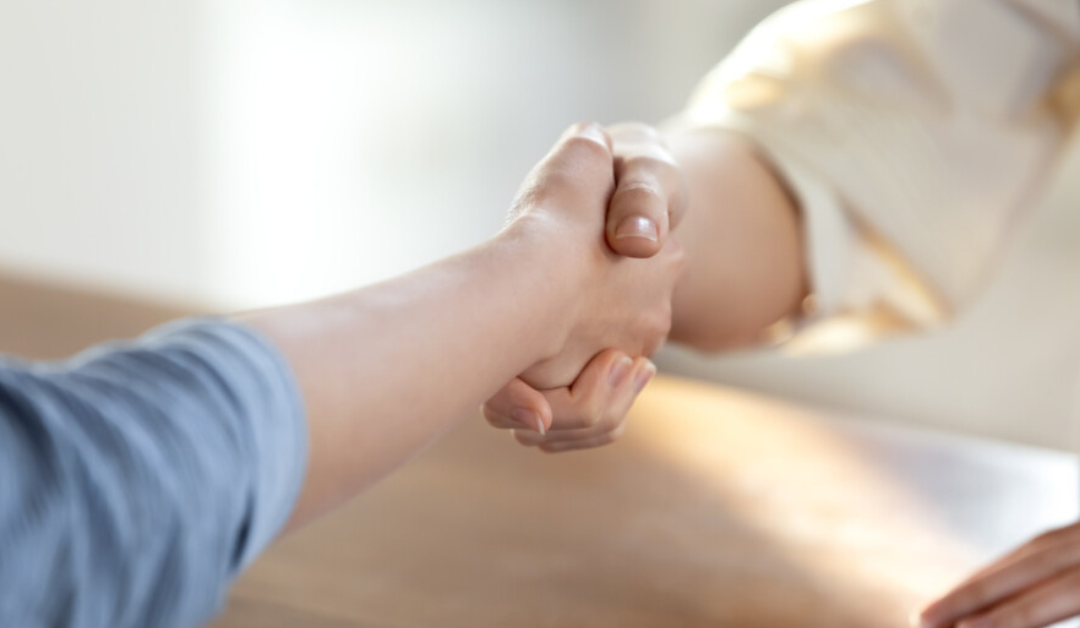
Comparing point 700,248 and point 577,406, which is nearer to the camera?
point 577,406

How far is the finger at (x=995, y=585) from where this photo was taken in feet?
1.41

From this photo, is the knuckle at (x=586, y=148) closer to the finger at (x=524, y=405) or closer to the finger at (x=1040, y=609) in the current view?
the finger at (x=524, y=405)

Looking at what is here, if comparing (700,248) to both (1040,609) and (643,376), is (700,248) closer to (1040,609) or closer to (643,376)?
(643,376)

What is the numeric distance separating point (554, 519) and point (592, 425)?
73 millimetres

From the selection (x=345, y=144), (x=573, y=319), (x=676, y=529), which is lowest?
(x=345, y=144)

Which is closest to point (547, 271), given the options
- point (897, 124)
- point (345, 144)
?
point (897, 124)

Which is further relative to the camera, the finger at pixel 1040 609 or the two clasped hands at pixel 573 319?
the finger at pixel 1040 609

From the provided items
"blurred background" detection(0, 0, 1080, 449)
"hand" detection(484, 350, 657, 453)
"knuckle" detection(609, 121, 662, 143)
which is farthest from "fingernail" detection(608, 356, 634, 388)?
"blurred background" detection(0, 0, 1080, 449)

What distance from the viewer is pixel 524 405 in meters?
0.41

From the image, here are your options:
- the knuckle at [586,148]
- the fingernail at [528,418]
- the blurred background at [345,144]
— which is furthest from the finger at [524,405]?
the blurred background at [345,144]

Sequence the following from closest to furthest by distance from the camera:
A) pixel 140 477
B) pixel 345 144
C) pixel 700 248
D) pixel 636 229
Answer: pixel 140 477 < pixel 636 229 < pixel 700 248 < pixel 345 144

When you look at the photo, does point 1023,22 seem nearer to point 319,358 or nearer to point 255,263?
point 319,358

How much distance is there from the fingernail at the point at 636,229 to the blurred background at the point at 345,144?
87 centimetres

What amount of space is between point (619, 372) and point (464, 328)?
0.14 m
